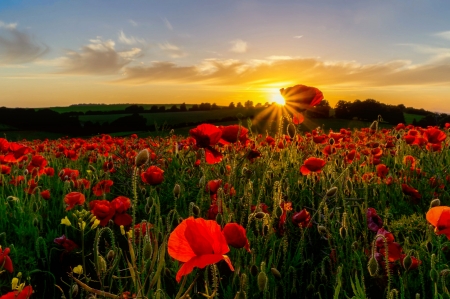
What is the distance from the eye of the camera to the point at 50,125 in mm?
24781

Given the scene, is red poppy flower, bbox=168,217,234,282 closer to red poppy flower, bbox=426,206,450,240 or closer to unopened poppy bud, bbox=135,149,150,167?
unopened poppy bud, bbox=135,149,150,167

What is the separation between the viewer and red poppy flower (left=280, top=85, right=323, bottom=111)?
2.45m

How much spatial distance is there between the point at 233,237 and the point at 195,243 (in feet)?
0.92

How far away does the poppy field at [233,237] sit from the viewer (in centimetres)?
138

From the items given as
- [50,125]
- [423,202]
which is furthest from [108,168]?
[50,125]

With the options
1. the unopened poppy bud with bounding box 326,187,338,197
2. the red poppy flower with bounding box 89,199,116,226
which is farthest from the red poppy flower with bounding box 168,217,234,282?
the red poppy flower with bounding box 89,199,116,226

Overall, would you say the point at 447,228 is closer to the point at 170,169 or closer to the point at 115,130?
the point at 170,169

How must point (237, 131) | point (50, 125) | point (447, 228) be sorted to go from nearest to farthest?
point (447, 228) < point (237, 131) < point (50, 125)

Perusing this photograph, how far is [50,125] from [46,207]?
22.9 metres

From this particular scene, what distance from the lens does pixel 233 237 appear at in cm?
136

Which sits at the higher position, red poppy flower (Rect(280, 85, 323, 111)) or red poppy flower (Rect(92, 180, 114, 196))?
red poppy flower (Rect(280, 85, 323, 111))

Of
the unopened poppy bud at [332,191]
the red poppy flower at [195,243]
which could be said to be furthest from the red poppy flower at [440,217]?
the red poppy flower at [195,243]

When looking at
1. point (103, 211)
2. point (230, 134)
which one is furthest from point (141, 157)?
point (103, 211)

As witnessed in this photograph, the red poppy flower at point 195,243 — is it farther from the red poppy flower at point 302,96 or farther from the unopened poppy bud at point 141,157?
the red poppy flower at point 302,96
